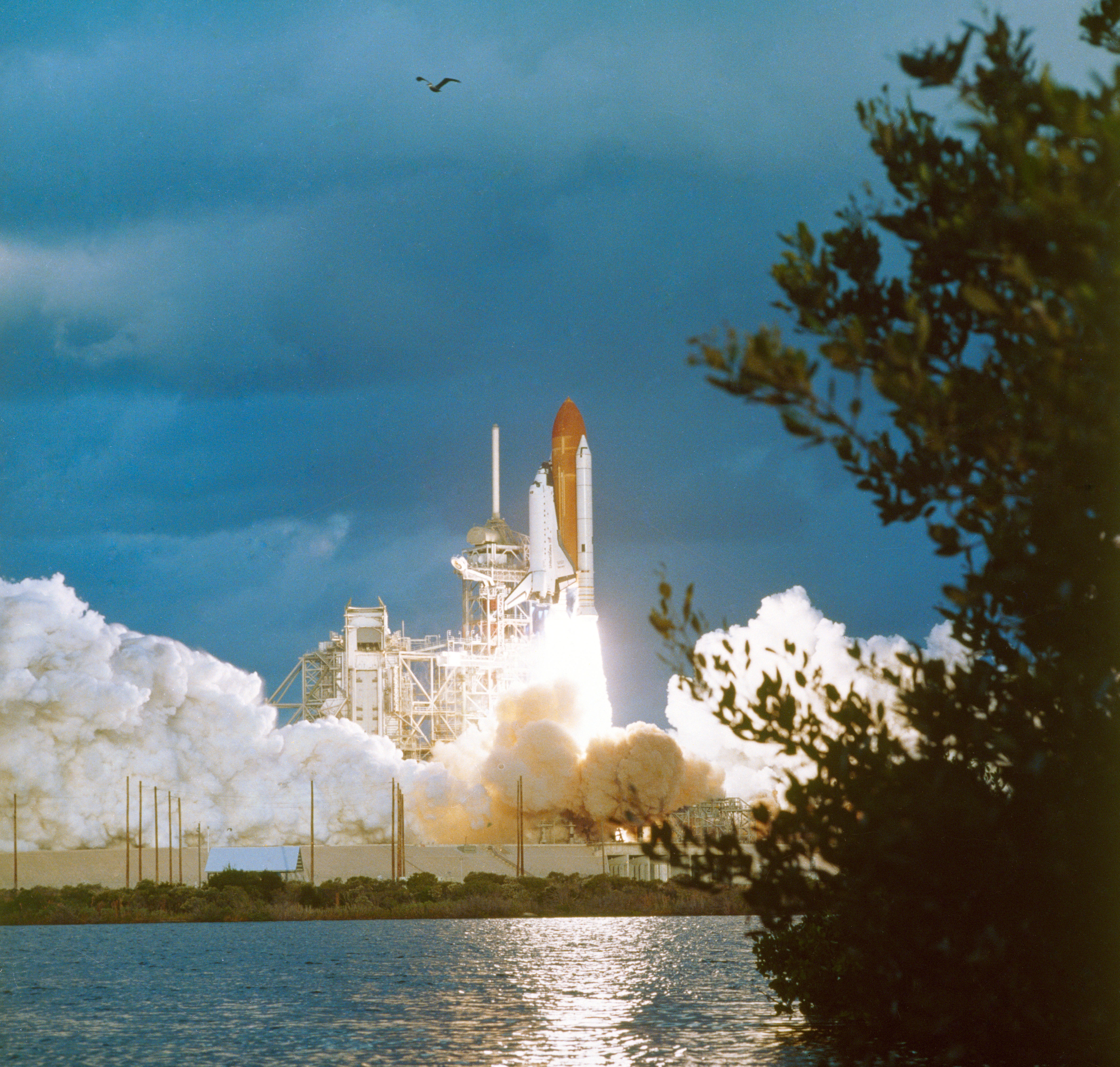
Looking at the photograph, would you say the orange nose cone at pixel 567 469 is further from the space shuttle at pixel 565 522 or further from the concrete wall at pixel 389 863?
the concrete wall at pixel 389 863

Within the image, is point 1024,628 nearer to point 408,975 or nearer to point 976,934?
point 976,934

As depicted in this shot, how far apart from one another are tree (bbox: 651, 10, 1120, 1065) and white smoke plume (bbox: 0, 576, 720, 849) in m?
71.5

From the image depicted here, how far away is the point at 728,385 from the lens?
34.7 feet

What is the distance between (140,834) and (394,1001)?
163ft

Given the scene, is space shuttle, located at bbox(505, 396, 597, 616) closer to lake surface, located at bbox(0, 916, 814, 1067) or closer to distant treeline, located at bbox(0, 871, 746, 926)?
distant treeline, located at bbox(0, 871, 746, 926)

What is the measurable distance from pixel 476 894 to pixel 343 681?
2583 centimetres

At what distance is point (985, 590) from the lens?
11109 mm

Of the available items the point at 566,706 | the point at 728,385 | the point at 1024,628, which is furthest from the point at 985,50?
the point at 566,706

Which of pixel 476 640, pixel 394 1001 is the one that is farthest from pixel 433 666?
pixel 394 1001

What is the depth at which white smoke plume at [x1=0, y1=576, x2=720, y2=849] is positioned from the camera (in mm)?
88688

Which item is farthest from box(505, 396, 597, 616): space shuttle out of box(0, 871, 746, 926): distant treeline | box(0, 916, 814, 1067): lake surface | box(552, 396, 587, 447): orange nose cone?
box(0, 916, 814, 1067): lake surface

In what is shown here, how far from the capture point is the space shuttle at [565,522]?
93562 millimetres

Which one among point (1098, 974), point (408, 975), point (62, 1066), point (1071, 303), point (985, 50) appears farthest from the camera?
point (408, 975)

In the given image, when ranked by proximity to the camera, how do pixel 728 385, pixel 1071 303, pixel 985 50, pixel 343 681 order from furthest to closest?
pixel 343 681 < pixel 985 50 < pixel 728 385 < pixel 1071 303
